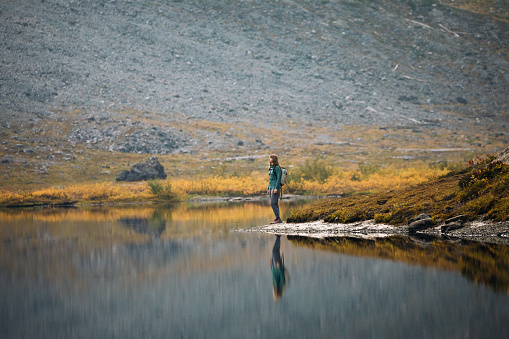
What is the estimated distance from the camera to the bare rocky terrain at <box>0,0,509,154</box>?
73688 millimetres

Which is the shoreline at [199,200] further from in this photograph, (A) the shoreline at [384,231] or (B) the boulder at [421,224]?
(B) the boulder at [421,224]

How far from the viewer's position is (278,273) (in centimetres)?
1065

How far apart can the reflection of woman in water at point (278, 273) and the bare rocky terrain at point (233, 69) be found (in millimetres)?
53480

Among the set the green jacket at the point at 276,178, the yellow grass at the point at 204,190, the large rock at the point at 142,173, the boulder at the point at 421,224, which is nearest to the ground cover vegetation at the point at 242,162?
the yellow grass at the point at 204,190

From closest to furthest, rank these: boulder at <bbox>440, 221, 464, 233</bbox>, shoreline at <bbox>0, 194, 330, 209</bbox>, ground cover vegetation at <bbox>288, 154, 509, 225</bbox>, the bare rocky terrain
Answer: boulder at <bbox>440, 221, 464, 233</bbox>
ground cover vegetation at <bbox>288, 154, 509, 225</bbox>
shoreline at <bbox>0, 194, 330, 209</bbox>
the bare rocky terrain

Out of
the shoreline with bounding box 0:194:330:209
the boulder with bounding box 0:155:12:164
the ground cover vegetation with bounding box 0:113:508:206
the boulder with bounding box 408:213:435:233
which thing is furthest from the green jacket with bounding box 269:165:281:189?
the boulder with bounding box 0:155:12:164

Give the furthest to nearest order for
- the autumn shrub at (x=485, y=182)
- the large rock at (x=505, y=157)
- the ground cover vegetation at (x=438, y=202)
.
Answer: the large rock at (x=505, y=157)
the autumn shrub at (x=485, y=182)
the ground cover vegetation at (x=438, y=202)

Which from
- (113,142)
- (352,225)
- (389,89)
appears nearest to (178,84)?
(113,142)

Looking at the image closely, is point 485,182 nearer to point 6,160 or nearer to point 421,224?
point 421,224

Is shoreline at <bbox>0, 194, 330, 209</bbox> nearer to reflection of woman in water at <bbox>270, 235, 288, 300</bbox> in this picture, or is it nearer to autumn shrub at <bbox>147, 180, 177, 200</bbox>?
autumn shrub at <bbox>147, 180, 177, 200</bbox>

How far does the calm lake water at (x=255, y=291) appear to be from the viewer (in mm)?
7352

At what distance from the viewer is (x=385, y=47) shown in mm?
103438

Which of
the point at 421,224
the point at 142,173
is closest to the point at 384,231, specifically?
the point at 421,224

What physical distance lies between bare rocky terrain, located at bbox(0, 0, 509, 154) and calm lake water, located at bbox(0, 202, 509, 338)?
171 feet
